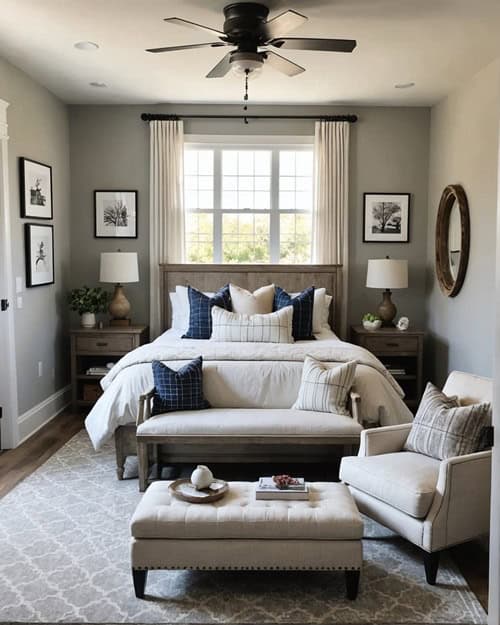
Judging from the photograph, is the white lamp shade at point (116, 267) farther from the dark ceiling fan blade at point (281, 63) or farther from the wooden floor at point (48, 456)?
the dark ceiling fan blade at point (281, 63)

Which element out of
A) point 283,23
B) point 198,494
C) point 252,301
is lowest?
point 198,494

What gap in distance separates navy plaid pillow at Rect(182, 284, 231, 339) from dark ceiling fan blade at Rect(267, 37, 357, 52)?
2465mm

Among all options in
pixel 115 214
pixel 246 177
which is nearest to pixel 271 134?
pixel 246 177

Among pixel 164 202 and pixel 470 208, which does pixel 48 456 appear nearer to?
pixel 164 202

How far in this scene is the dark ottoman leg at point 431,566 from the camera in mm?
2902

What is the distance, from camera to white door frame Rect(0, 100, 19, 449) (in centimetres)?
477

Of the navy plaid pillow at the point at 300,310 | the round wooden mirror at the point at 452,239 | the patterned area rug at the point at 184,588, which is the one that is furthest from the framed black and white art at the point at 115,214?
the patterned area rug at the point at 184,588

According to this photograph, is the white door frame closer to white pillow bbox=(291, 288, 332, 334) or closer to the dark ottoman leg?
white pillow bbox=(291, 288, 332, 334)

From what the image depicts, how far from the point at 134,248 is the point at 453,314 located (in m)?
3.25

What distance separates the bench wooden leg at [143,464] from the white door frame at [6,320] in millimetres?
1491

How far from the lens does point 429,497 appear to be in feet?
9.45

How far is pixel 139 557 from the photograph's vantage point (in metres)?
2.74

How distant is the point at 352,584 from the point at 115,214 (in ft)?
15.5

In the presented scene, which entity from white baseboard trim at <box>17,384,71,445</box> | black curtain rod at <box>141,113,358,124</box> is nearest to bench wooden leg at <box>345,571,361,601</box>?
white baseboard trim at <box>17,384,71,445</box>
